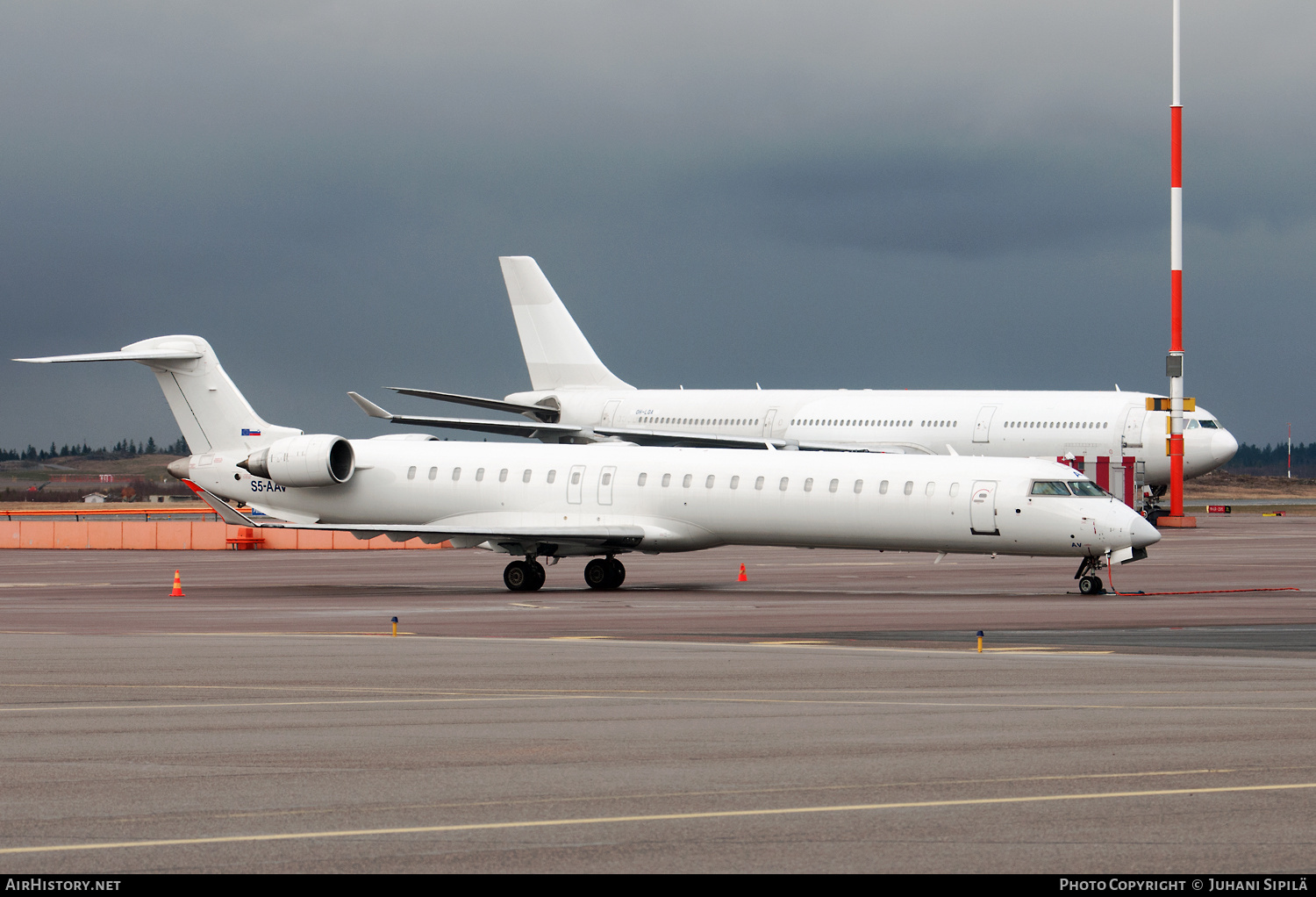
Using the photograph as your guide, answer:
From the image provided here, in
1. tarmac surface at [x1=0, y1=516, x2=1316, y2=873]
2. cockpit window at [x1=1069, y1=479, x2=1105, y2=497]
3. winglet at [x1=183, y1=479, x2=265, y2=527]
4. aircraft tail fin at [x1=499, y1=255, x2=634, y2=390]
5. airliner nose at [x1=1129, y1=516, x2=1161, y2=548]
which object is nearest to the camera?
tarmac surface at [x1=0, y1=516, x2=1316, y2=873]

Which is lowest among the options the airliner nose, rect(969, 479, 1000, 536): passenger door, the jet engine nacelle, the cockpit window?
the airliner nose

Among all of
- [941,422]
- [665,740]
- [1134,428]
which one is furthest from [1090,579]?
[941,422]

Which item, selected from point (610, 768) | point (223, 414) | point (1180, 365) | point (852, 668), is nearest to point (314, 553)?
point (223, 414)

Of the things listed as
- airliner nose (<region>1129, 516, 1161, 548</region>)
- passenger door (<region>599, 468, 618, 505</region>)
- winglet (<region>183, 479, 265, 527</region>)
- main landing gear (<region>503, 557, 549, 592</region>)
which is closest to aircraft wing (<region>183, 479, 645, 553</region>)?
main landing gear (<region>503, 557, 549, 592</region>)

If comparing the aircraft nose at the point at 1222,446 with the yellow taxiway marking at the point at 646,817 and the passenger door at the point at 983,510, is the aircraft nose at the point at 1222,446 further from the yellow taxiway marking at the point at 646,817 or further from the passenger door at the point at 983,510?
the yellow taxiway marking at the point at 646,817

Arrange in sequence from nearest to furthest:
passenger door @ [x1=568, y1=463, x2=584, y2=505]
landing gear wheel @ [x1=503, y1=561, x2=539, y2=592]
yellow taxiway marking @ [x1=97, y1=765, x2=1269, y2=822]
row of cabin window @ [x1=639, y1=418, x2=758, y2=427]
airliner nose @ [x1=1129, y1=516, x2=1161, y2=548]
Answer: yellow taxiway marking @ [x1=97, y1=765, x2=1269, y2=822] → airliner nose @ [x1=1129, y1=516, x2=1161, y2=548] → landing gear wheel @ [x1=503, y1=561, x2=539, y2=592] → passenger door @ [x1=568, y1=463, x2=584, y2=505] → row of cabin window @ [x1=639, y1=418, x2=758, y2=427]

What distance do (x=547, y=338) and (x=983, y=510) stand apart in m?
40.7

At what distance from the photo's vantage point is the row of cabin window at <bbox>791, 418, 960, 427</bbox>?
2100 inches

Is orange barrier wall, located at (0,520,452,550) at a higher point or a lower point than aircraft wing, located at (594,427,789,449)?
lower

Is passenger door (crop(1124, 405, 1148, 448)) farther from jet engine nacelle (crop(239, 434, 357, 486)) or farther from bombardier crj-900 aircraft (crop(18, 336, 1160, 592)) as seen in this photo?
jet engine nacelle (crop(239, 434, 357, 486))

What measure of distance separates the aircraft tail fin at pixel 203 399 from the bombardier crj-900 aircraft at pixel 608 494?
3cm

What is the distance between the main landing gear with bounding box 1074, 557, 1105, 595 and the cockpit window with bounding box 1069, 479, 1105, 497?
1223 millimetres

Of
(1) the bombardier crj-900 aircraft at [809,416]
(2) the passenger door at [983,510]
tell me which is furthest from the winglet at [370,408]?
(2) the passenger door at [983,510]

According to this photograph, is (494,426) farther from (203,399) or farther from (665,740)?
(665,740)
